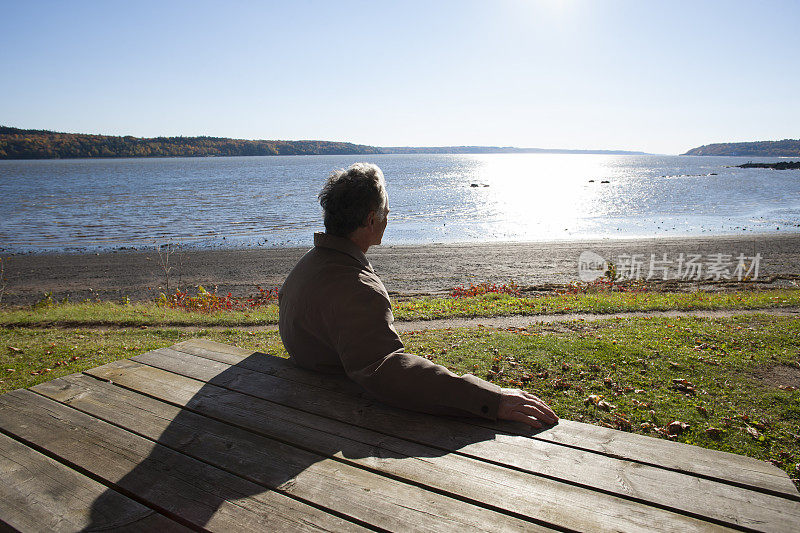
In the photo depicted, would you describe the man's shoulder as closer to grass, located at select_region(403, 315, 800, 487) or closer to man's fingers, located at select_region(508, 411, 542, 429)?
man's fingers, located at select_region(508, 411, 542, 429)

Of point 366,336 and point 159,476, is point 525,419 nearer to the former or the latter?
point 366,336

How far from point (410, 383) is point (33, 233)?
3737cm

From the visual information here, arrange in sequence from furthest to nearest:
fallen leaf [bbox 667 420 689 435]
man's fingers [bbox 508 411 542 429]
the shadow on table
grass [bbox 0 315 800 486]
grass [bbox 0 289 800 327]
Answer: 1. grass [bbox 0 289 800 327]
2. grass [bbox 0 315 800 486]
3. fallen leaf [bbox 667 420 689 435]
4. man's fingers [bbox 508 411 542 429]
5. the shadow on table

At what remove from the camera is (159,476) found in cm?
203

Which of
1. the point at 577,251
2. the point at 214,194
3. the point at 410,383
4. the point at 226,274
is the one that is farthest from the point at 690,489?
the point at 214,194

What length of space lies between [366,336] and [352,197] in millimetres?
836

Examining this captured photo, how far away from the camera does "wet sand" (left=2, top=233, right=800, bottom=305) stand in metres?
16.9

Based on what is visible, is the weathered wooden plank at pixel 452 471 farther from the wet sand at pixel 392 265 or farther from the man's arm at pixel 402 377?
the wet sand at pixel 392 265

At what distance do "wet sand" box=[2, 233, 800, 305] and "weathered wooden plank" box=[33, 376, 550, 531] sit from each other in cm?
1263

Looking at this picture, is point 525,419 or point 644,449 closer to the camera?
point 644,449

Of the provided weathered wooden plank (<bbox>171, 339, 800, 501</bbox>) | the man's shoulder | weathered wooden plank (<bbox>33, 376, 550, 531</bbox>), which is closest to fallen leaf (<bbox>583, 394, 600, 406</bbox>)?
weathered wooden plank (<bbox>171, 339, 800, 501</bbox>)

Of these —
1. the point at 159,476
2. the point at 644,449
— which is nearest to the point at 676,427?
the point at 644,449
